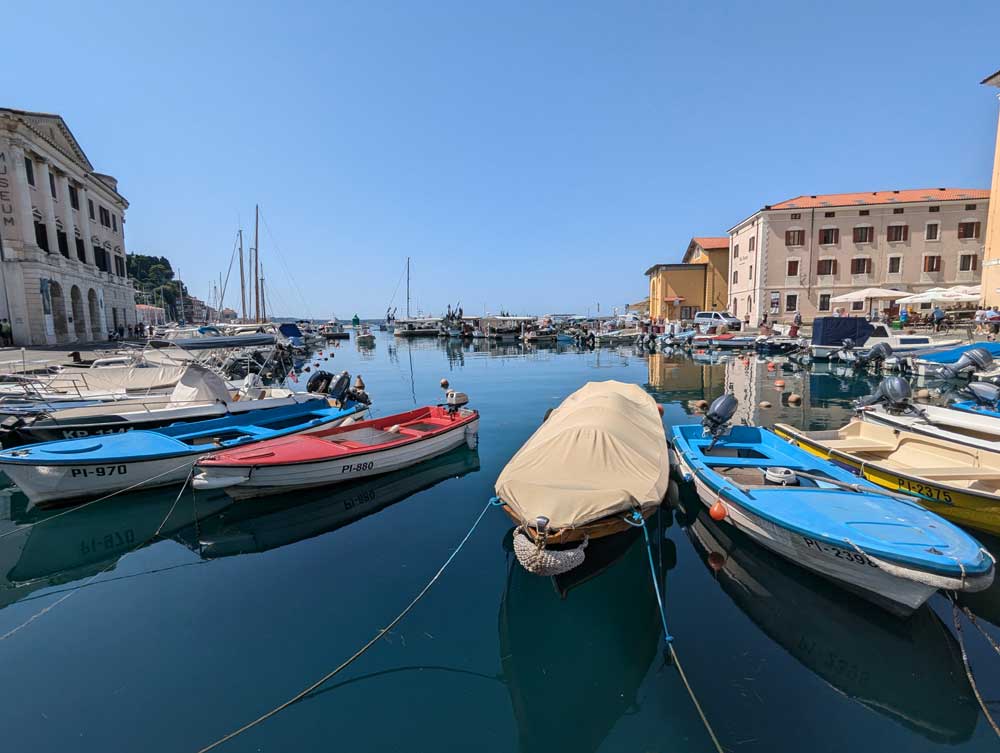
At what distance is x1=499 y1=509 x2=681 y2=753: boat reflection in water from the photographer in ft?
14.8

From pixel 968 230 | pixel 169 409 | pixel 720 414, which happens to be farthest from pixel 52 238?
pixel 968 230

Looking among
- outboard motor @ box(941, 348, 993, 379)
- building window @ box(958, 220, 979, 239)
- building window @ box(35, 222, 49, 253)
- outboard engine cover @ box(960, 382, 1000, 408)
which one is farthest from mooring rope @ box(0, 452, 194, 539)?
building window @ box(958, 220, 979, 239)

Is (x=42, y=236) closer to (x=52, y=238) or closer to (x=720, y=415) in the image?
(x=52, y=238)

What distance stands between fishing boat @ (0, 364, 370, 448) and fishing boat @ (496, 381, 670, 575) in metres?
9.35

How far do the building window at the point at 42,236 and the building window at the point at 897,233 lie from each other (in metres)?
67.3

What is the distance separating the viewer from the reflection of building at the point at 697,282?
55.3 m

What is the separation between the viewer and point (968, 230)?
132 ft

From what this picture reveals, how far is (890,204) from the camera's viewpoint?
136ft

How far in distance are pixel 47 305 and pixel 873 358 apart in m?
54.0

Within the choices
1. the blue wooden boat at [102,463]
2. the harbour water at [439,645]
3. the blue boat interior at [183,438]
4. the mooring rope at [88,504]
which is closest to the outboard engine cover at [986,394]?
the harbour water at [439,645]

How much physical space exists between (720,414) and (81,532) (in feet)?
39.8

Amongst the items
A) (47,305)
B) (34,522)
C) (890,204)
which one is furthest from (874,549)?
(890,204)

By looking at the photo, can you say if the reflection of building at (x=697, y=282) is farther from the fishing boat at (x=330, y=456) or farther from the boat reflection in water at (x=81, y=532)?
the boat reflection in water at (x=81, y=532)

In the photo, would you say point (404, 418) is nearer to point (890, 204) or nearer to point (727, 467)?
point (727, 467)
